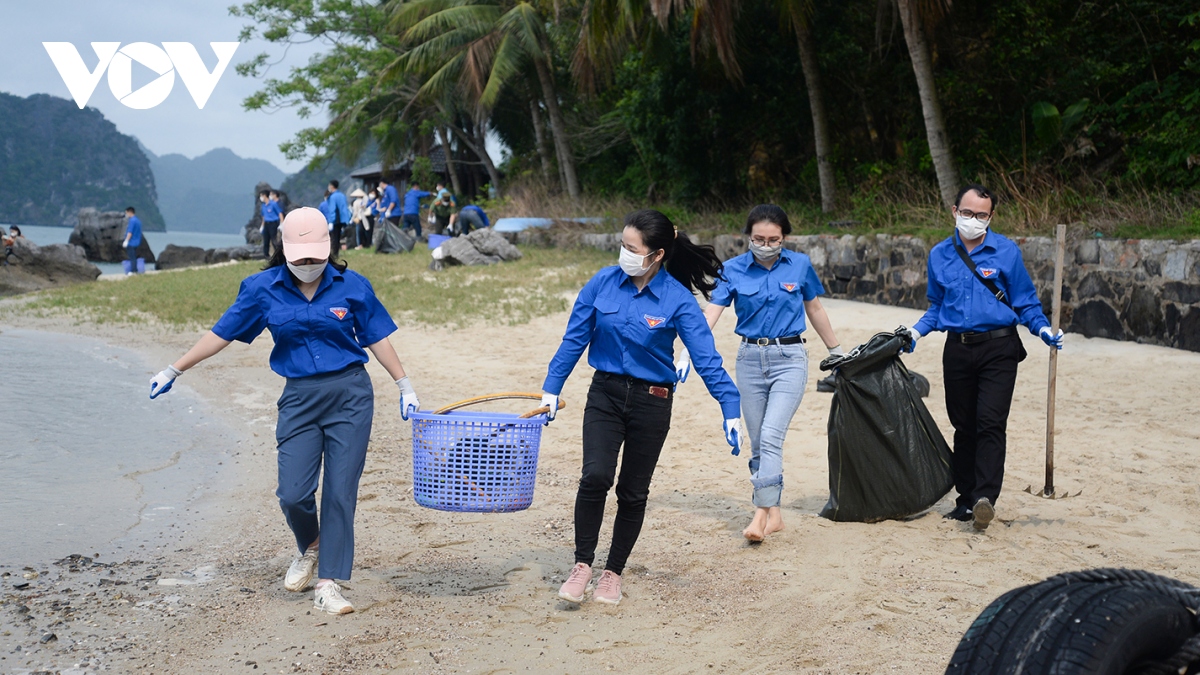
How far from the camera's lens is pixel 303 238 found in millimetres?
4074

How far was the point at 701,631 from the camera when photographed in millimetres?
4047

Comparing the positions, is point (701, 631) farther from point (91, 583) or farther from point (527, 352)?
point (527, 352)

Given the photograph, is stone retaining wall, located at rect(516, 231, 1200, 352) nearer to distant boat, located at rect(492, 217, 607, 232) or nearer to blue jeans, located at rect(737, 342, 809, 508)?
blue jeans, located at rect(737, 342, 809, 508)

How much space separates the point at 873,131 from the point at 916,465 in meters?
13.5

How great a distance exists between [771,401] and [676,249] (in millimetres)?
1137

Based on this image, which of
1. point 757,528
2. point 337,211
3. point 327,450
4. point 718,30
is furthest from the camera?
point 337,211

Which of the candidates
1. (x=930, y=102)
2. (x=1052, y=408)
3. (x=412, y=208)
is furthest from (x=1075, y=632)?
(x=412, y=208)

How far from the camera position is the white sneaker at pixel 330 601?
4172 mm

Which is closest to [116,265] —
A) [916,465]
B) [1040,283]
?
[1040,283]

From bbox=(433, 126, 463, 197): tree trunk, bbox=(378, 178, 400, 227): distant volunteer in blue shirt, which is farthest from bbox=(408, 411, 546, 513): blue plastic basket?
bbox=(433, 126, 463, 197): tree trunk

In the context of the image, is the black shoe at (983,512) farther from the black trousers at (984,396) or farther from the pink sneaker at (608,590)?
the pink sneaker at (608,590)

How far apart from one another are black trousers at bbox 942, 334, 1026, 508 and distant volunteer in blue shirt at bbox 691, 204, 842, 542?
0.81 meters

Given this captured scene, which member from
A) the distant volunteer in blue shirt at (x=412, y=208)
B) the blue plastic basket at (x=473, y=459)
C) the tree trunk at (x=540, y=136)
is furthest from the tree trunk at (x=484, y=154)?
the blue plastic basket at (x=473, y=459)

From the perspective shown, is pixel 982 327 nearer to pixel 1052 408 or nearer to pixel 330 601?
pixel 1052 408
